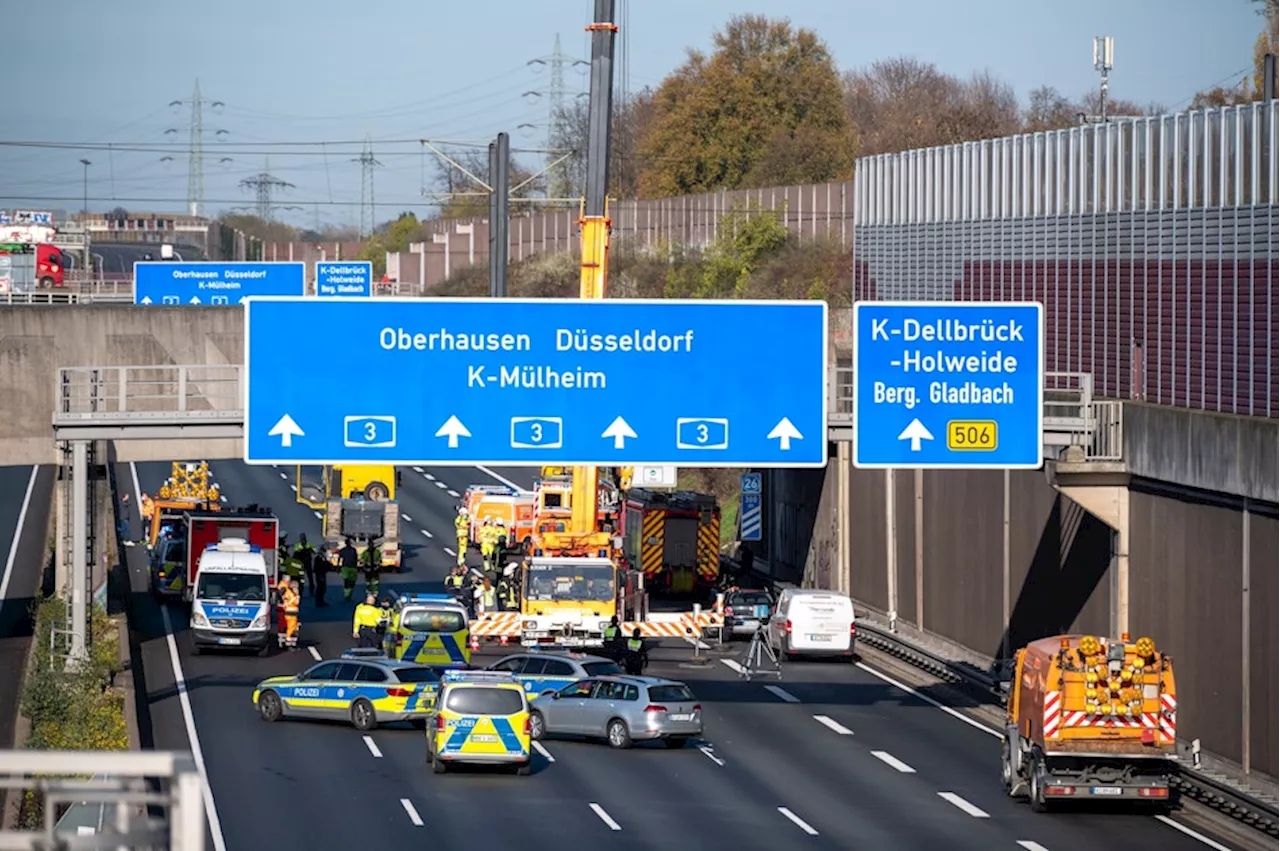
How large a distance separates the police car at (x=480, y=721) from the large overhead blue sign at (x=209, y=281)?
160ft

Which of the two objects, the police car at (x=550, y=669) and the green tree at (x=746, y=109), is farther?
the green tree at (x=746, y=109)

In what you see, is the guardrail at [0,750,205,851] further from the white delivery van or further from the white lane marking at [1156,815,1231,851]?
the white delivery van

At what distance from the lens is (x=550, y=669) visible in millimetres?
38938

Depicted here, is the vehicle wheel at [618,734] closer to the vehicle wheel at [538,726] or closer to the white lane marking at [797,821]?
the vehicle wheel at [538,726]

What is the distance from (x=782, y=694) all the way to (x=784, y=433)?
14.4 m

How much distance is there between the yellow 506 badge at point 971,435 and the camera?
101 ft

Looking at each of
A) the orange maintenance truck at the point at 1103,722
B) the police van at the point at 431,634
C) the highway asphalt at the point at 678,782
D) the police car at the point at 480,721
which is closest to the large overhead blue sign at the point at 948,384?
the orange maintenance truck at the point at 1103,722

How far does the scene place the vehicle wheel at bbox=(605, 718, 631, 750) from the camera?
1433 inches

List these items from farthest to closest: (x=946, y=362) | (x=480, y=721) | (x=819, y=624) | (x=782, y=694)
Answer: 1. (x=819, y=624)
2. (x=782, y=694)
3. (x=480, y=721)
4. (x=946, y=362)

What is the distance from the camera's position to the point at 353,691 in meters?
37.7

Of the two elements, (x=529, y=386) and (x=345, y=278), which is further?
(x=345, y=278)

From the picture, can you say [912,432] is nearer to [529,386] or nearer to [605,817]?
[529,386]

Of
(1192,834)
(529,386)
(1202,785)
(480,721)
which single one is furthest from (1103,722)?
(480,721)

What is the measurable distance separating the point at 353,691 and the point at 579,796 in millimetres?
7555
